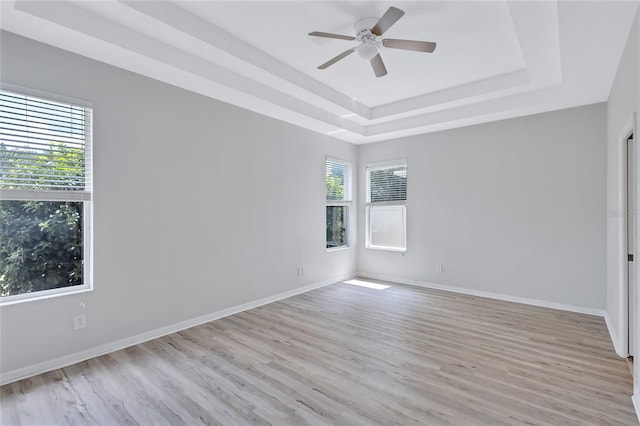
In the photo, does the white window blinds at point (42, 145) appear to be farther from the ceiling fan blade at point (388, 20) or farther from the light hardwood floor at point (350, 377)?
the ceiling fan blade at point (388, 20)

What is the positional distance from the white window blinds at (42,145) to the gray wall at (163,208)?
12 cm

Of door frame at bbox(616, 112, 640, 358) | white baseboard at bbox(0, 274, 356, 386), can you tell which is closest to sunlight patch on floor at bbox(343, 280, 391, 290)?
white baseboard at bbox(0, 274, 356, 386)

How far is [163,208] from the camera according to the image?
3426mm

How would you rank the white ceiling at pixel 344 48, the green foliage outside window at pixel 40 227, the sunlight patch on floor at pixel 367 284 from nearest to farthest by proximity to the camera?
1. the white ceiling at pixel 344 48
2. the green foliage outside window at pixel 40 227
3. the sunlight patch on floor at pixel 367 284

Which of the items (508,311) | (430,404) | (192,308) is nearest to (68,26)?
(192,308)

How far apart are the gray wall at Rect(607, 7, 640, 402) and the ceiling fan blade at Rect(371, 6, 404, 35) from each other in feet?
5.07

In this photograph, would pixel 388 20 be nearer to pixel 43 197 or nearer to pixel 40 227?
pixel 43 197

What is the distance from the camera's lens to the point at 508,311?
4.14 metres

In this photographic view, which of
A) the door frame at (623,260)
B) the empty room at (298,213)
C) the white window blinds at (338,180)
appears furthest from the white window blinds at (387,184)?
the door frame at (623,260)

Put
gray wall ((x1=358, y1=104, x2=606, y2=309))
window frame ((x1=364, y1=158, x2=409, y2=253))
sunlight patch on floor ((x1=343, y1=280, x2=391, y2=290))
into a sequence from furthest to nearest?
window frame ((x1=364, y1=158, x2=409, y2=253)), sunlight patch on floor ((x1=343, y1=280, x2=391, y2=290)), gray wall ((x1=358, y1=104, x2=606, y2=309))

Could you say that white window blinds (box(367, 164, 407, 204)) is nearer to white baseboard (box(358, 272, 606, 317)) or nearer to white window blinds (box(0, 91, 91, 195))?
white baseboard (box(358, 272, 606, 317))

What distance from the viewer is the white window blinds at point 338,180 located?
570 centimetres

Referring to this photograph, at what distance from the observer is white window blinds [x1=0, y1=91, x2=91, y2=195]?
8.25 feet

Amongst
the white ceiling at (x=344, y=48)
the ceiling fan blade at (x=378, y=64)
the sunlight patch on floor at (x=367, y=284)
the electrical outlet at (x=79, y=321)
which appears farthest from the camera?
the sunlight patch on floor at (x=367, y=284)
